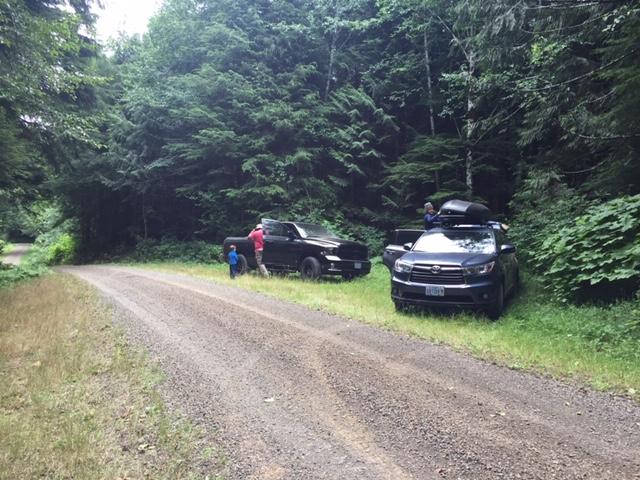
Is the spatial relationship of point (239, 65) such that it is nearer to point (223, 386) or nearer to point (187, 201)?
point (187, 201)

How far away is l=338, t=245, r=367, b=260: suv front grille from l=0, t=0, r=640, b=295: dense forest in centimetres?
440

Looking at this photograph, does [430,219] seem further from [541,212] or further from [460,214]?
[541,212]

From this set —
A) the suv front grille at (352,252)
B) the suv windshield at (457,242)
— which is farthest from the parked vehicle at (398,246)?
the suv front grille at (352,252)

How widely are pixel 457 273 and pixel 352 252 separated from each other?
5.39 metres

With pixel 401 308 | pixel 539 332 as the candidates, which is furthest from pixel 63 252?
pixel 539 332

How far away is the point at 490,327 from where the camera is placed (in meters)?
7.21

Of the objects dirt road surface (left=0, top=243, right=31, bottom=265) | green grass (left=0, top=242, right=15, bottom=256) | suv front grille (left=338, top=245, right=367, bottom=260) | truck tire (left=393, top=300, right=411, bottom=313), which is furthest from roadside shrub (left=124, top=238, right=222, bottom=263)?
truck tire (left=393, top=300, right=411, bottom=313)

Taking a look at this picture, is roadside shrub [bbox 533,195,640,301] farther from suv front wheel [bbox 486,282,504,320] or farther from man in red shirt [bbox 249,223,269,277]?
man in red shirt [bbox 249,223,269,277]

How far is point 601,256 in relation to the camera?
301 inches

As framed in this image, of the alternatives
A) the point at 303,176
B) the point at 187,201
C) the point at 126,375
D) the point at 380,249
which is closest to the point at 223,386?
the point at 126,375

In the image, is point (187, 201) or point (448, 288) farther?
point (187, 201)

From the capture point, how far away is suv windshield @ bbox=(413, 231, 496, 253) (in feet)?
27.5

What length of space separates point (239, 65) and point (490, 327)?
18962 mm

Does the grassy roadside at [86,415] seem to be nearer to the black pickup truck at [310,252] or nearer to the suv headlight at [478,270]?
the suv headlight at [478,270]
